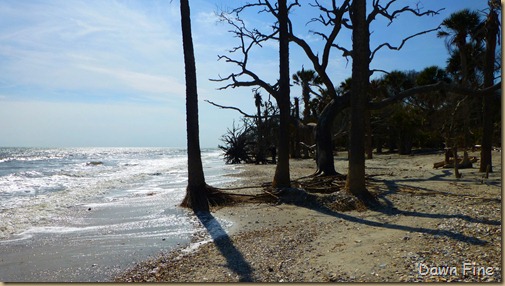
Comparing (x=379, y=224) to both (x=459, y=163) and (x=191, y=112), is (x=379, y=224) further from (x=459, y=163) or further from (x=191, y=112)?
(x=459, y=163)

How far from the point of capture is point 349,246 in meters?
5.64

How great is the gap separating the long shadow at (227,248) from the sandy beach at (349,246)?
1 cm

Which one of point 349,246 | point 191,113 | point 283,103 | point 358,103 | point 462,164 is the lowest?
point 349,246

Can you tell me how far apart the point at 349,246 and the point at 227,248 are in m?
1.92

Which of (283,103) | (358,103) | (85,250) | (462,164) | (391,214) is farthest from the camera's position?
(462,164)

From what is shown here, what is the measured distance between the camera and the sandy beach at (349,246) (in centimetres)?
445

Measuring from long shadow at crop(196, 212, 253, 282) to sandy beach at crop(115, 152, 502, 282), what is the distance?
→ 0.01m

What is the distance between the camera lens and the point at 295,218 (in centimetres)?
838

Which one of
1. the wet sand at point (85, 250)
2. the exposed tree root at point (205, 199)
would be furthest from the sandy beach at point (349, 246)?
the exposed tree root at point (205, 199)

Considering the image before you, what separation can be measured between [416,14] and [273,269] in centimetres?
1230

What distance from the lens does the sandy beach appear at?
175 inches

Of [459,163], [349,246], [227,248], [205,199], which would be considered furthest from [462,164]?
[227,248]

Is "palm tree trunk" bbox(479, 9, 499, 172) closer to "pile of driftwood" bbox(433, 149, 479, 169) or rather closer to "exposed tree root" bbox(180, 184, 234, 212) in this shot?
"pile of driftwood" bbox(433, 149, 479, 169)

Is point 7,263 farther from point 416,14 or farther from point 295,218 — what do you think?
point 416,14
